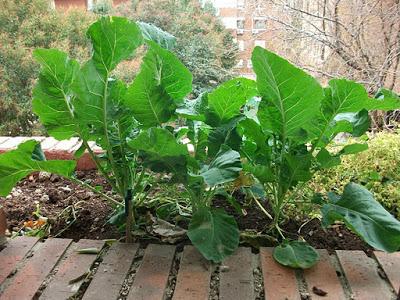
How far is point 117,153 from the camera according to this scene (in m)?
1.18

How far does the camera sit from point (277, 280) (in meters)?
0.99

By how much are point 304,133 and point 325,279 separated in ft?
1.11

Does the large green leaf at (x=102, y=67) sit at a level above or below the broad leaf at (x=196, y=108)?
above

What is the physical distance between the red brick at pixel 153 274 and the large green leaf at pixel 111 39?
1.48 feet

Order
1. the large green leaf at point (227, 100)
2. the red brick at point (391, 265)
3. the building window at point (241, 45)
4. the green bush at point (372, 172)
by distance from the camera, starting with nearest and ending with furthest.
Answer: the red brick at point (391, 265), the large green leaf at point (227, 100), the green bush at point (372, 172), the building window at point (241, 45)

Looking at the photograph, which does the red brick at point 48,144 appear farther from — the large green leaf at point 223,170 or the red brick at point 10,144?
the large green leaf at point 223,170

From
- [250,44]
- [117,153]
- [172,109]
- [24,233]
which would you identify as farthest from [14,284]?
[250,44]

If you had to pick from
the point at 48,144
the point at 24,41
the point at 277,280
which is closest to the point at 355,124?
the point at 277,280

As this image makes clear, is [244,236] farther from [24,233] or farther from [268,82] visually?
[24,233]

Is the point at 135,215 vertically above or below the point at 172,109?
below

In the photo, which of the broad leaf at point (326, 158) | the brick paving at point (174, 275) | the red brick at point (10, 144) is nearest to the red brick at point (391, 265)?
the brick paving at point (174, 275)

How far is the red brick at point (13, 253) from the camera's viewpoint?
40.9 inches

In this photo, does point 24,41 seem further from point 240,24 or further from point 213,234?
point 213,234

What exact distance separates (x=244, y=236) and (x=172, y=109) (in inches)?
14.7
